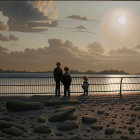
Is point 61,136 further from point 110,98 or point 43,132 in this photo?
point 110,98

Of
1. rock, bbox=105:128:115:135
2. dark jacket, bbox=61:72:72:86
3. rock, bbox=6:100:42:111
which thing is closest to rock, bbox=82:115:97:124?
rock, bbox=105:128:115:135

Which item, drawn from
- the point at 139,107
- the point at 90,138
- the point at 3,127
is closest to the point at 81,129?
the point at 90,138

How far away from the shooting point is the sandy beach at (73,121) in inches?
462

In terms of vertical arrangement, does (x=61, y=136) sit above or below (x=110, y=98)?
below

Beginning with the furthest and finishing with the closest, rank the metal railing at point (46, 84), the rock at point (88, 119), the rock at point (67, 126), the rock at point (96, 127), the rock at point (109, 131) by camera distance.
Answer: the metal railing at point (46, 84) → the rock at point (88, 119) → the rock at point (96, 127) → the rock at point (67, 126) → the rock at point (109, 131)

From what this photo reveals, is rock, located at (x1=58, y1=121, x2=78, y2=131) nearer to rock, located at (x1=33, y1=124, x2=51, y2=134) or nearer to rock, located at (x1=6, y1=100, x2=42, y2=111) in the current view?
rock, located at (x1=33, y1=124, x2=51, y2=134)

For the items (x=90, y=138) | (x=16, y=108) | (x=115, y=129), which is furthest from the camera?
(x=16, y=108)

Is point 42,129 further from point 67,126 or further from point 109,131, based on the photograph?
point 109,131

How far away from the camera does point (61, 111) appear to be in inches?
548

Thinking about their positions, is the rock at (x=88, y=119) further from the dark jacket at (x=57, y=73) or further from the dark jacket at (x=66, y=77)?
the dark jacket at (x=57, y=73)

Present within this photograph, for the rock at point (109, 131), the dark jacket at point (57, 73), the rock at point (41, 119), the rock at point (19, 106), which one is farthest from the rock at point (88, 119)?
the dark jacket at point (57, 73)

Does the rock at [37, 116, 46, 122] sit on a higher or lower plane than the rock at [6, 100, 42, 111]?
lower

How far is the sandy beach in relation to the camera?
38.5 feet

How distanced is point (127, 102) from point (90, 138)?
21.9ft
